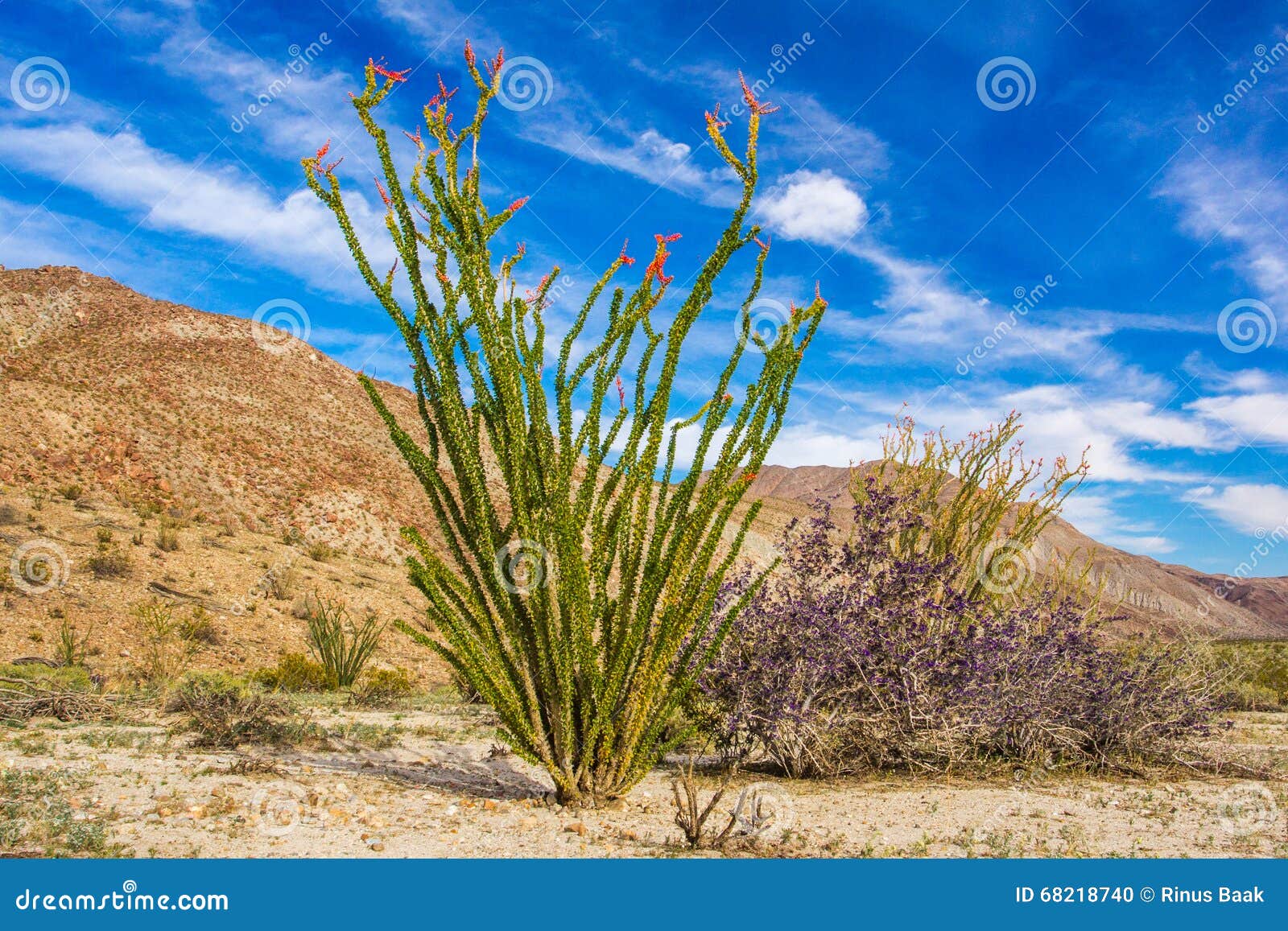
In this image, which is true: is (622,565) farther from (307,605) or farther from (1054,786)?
(307,605)

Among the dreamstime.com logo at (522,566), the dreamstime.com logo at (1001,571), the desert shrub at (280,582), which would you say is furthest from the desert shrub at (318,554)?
the dreamstime.com logo at (522,566)

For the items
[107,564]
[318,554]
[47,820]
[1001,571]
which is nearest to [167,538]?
[107,564]

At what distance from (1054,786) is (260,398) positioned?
3683 cm

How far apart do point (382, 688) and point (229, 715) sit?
5.30 metres

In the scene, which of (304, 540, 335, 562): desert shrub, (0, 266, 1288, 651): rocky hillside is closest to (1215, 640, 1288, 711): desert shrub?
(0, 266, 1288, 651): rocky hillside

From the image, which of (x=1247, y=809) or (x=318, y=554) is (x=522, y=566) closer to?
(x=1247, y=809)

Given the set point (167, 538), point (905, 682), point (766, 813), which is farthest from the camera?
point (167, 538)

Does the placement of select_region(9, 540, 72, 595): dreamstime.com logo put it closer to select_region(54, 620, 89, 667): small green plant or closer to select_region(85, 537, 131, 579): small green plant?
select_region(85, 537, 131, 579): small green plant

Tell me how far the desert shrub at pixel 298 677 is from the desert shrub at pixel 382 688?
0.44 meters

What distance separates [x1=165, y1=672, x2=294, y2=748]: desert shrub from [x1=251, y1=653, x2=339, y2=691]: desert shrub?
4.38 meters

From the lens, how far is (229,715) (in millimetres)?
6812

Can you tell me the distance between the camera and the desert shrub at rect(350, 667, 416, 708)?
35.0 ft

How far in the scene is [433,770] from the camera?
6410mm

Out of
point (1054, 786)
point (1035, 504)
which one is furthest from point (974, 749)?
point (1035, 504)
